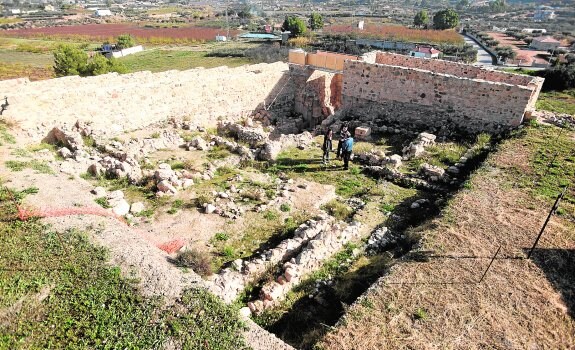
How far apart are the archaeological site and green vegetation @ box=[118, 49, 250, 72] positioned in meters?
24.0

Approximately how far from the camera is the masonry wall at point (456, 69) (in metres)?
18.1

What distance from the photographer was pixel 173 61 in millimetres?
46062

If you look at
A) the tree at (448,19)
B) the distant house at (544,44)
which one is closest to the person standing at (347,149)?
the distant house at (544,44)

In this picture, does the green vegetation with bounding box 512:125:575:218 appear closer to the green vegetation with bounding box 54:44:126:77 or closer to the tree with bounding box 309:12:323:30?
the green vegetation with bounding box 54:44:126:77

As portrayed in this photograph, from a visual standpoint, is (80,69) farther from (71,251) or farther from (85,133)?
(71,251)

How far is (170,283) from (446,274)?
5.56 metres

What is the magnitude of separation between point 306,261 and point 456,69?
1537 cm

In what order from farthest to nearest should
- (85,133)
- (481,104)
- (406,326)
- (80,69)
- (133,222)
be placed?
(80,69) → (481,104) → (85,133) → (133,222) → (406,326)


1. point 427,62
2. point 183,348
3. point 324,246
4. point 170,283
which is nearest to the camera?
point 183,348

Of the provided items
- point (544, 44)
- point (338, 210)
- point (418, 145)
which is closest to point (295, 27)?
point (544, 44)

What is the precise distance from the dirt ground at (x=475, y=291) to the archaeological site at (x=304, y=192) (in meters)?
0.04

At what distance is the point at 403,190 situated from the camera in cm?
1321

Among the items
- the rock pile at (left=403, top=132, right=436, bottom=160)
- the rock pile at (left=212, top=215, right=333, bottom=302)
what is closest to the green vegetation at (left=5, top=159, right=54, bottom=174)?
the rock pile at (left=212, top=215, right=333, bottom=302)

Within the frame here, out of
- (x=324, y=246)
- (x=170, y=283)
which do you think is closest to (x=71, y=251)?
(x=170, y=283)
